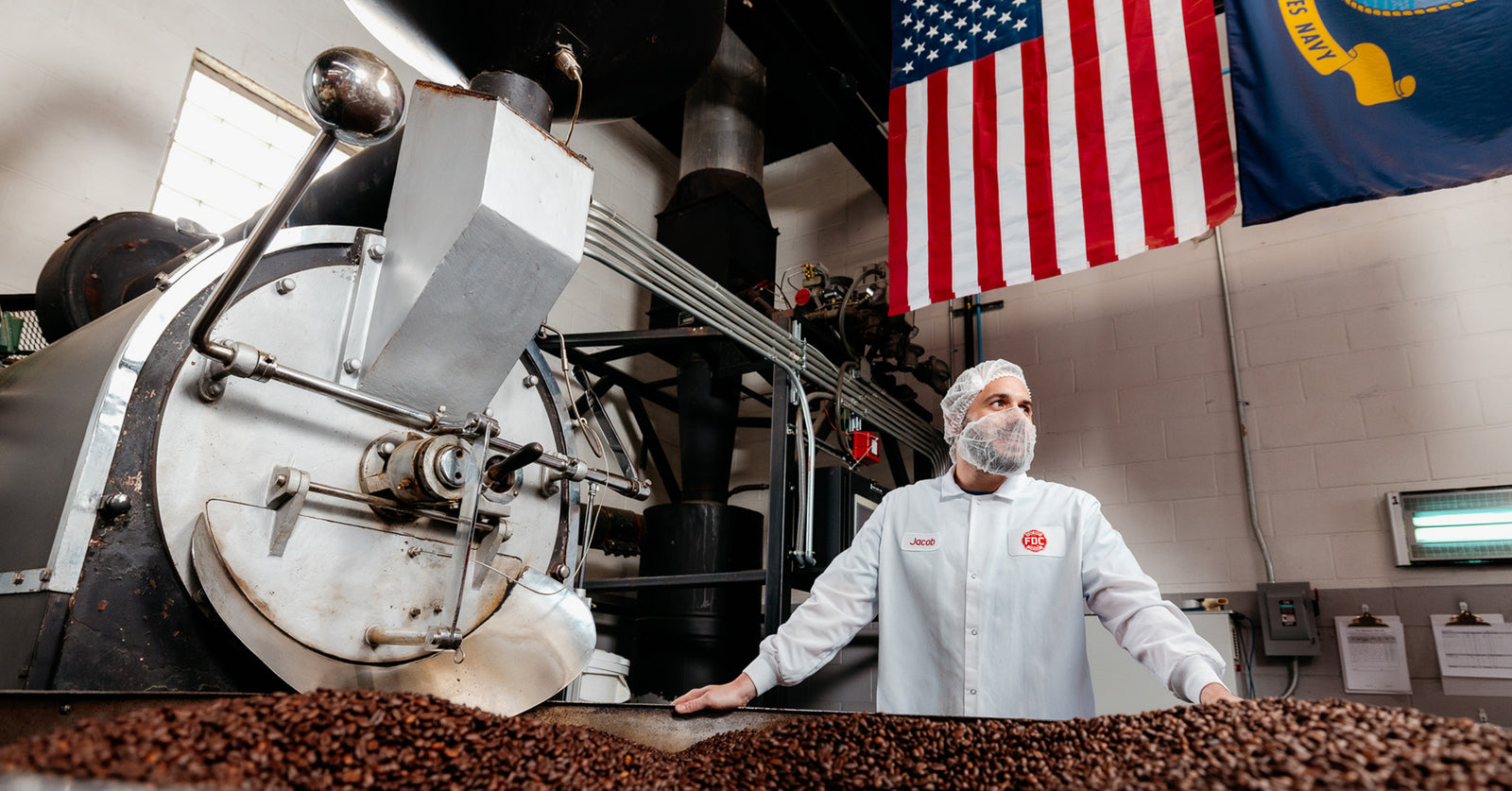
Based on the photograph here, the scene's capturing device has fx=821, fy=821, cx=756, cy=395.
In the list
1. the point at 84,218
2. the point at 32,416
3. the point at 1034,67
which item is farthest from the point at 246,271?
the point at 1034,67

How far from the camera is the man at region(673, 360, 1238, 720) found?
1860 millimetres

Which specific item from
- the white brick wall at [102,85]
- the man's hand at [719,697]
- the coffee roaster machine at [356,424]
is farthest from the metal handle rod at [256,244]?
the white brick wall at [102,85]

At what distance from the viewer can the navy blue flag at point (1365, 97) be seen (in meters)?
2.25

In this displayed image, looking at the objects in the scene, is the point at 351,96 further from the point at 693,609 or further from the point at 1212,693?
the point at 693,609

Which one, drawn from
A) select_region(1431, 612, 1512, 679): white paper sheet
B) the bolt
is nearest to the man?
the bolt

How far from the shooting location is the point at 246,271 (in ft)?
3.59

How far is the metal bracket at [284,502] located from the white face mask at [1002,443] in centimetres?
150

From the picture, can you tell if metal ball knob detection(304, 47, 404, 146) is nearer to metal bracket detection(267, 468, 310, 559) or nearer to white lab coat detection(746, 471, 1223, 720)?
metal bracket detection(267, 468, 310, 559)

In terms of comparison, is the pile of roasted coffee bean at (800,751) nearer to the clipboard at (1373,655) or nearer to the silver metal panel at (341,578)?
the silver metal panel at (341,578)

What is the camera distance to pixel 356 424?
1.39 m

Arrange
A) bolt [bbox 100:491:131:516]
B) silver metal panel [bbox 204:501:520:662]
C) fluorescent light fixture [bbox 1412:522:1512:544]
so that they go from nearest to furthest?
bolt [bbox 100:491:131:516]
silver metal panel [bbox 204:501:520:662]
fluorescent light fixture [bbox 1412:522:1512:544]

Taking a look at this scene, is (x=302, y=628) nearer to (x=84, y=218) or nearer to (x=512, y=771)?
(x=512, y=771)

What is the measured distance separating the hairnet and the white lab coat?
216mm

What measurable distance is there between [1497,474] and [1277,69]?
5.18ft
